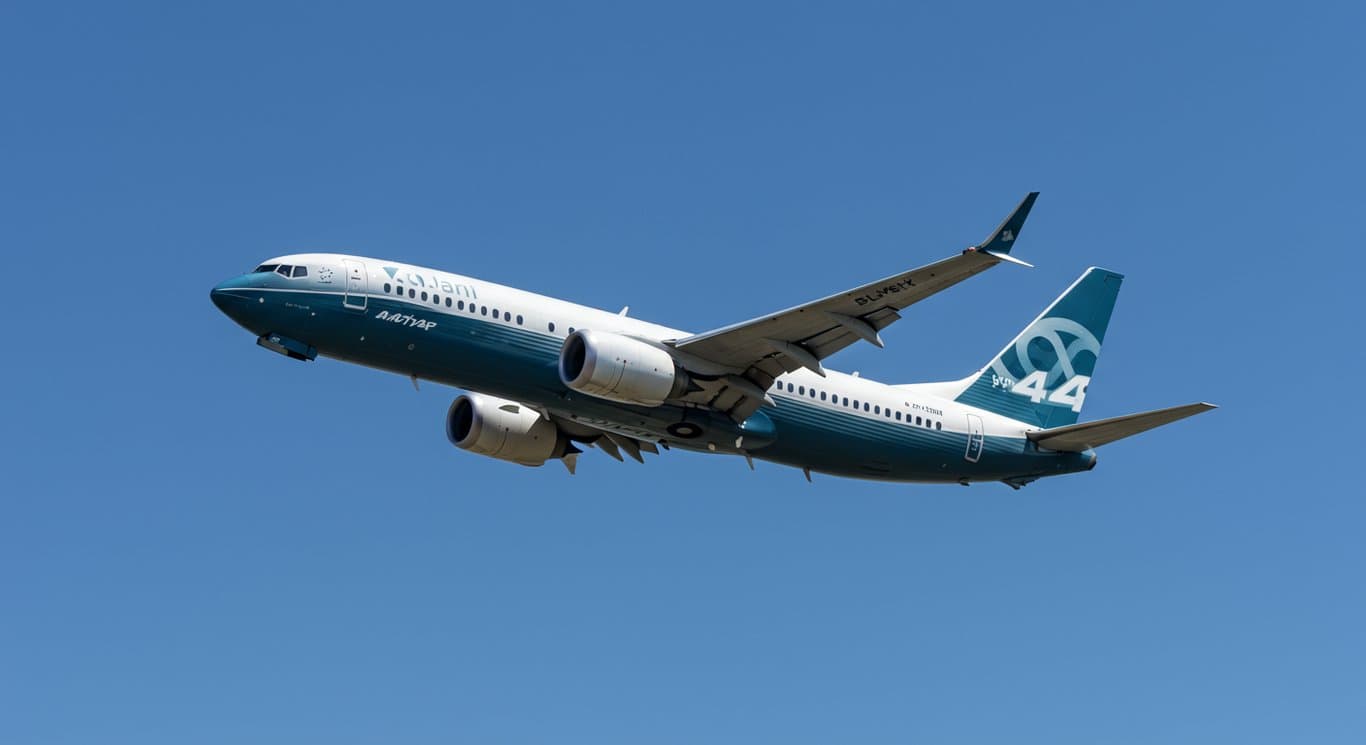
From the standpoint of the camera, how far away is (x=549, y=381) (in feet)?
141

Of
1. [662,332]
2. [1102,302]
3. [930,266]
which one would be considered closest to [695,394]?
[662,332]

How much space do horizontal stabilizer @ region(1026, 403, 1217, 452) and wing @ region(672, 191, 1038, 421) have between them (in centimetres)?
793

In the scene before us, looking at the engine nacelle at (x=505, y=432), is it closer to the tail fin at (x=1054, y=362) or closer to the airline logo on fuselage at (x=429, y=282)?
the airline logo on fuselage at (x=429, y=282)

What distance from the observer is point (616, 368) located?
1651 inches

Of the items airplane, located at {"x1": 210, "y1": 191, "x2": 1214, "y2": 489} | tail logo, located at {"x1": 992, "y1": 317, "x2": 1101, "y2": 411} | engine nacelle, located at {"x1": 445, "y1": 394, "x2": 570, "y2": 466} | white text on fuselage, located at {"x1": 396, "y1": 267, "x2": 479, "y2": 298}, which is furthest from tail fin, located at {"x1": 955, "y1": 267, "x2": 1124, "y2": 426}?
white text on fuselage, located at {"x1": 396, "y1": 267, "x2": 479, "y2": 298}

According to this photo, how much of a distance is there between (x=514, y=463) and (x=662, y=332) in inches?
324

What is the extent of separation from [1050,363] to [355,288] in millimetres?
22397

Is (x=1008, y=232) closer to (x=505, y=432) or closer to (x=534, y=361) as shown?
(x=534, y=361)

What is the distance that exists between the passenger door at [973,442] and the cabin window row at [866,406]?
976mm

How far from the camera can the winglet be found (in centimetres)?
3625

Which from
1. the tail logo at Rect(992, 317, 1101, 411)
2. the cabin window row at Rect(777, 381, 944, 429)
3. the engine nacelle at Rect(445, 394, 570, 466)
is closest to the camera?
the cabin window row at Rect(777, 381, 944, 429)

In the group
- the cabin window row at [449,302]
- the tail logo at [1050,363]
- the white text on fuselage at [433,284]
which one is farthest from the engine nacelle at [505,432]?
the tail logo at [1050,363]

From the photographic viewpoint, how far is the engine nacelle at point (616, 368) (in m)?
41.8

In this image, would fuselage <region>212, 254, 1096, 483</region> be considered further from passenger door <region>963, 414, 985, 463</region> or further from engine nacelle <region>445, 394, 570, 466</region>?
engine nacelle <region>445, 394, 570, 466</region>
